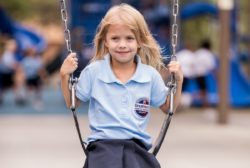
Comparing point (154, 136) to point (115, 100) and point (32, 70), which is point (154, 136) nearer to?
point (32, 70)

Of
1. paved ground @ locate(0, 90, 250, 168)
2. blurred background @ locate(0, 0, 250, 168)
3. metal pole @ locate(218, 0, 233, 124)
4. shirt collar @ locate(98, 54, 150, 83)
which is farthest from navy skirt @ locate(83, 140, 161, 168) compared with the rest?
metal pole @ locate(218, 0, 233, 124)

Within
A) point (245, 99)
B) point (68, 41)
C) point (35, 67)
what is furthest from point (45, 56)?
point (68, 41)

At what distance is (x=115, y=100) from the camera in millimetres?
4043

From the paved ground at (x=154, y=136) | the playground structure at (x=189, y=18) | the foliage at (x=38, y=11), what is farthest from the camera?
the foliage at (x=38, y=11)

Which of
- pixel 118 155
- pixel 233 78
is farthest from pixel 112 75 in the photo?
pixel 233 78

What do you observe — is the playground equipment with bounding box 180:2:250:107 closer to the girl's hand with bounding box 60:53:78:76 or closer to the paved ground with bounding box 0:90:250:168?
the paved ground with bounding box 0:90:250:168

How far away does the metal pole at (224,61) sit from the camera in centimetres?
1316

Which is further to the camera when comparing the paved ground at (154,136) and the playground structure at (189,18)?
the playground structure at (189,18)

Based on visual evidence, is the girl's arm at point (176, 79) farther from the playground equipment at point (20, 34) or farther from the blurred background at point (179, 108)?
the playground equipment at point (20, 34)

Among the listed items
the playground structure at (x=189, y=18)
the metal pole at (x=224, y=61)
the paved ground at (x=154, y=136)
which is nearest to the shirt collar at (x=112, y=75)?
the paved ground at (x=154, y=136)

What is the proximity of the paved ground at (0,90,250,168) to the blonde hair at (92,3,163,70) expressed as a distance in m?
4.26

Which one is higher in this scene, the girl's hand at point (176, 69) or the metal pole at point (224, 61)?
the girl's hand at point (176, 69)

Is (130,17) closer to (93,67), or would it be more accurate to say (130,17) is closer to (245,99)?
(93,67)

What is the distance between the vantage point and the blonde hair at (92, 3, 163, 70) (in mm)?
4102
